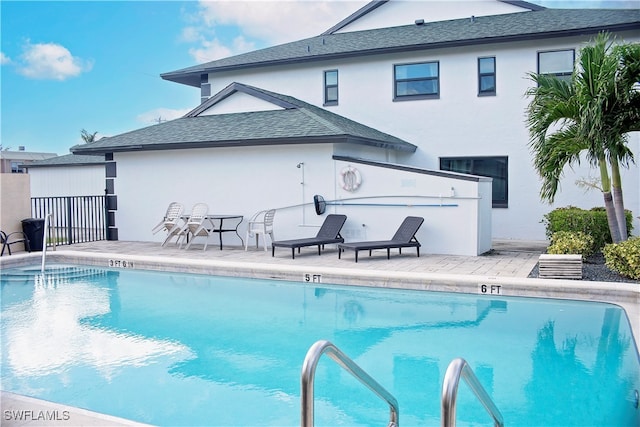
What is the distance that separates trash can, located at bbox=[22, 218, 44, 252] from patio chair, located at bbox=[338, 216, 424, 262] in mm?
7774

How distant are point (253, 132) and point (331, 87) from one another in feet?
15.1

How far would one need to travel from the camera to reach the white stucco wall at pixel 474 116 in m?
15.6

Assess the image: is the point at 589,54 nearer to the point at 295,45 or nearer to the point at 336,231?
the point at 336,231

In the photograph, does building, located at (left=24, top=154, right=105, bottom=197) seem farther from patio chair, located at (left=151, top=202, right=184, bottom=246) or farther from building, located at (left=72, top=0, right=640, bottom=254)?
patio chair, located at (left=151, top=202, right=184, bottom=246)

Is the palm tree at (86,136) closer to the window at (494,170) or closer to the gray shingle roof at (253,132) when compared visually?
the gray shingle roof at (253,132)

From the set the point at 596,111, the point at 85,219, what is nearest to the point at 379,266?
the point at 596,111

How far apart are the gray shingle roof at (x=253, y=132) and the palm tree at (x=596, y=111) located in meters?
4.45

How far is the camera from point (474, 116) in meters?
16.5

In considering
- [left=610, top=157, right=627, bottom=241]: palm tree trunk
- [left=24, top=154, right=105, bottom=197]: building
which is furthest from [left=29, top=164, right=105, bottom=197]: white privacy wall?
[left=610, top=157, right=627, bottom=241]: palm tree trunk

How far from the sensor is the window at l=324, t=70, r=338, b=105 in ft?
60.5

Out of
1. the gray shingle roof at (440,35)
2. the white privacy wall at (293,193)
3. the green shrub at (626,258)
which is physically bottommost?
the green shrub at (626,258)

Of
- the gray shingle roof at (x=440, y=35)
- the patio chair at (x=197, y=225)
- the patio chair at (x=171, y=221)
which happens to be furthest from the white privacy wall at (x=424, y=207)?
the gray shingle roof at (x=440, y=35)

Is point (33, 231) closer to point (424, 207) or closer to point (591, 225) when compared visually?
point (424, 207)

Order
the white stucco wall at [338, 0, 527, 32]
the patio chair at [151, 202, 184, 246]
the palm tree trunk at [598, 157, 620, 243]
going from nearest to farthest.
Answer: the palm tree trunk at [598, 157, 620, 243] → the patio chair at [151, 202, 184, 246] → the white stucco wall at [338, 0, 527, 32]
